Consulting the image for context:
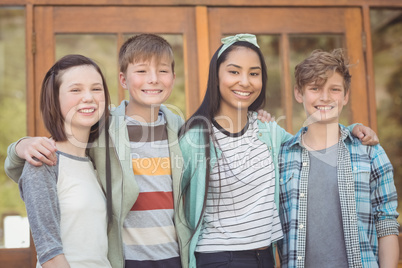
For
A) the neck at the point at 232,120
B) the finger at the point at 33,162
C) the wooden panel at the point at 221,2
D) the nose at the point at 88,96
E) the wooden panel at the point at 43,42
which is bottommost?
the finger at the point at 33,162

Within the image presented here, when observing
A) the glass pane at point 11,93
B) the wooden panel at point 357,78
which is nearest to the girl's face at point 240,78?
the wooden panel at point 357,78

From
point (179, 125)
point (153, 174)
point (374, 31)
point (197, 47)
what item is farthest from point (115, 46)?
point (374, 31)

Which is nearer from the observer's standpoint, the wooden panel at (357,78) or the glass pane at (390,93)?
the wooden panel at (357,78)

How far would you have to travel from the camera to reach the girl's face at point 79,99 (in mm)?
1707

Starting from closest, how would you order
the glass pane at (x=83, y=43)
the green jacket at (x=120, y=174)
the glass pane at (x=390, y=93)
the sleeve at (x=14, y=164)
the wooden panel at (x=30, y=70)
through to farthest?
1. the sleeve at (x=14, y=164)
2. the green jacket at (x=120, y=174)
3. the wooden panel at (x=30, y=70)
4. the glass pane at (x=83, y=43)
5. the glass pane at (x=390, y=93)

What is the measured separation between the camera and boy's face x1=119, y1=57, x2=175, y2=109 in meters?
1.93

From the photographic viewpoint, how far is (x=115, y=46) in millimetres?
2844

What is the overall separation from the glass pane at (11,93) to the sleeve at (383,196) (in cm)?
380

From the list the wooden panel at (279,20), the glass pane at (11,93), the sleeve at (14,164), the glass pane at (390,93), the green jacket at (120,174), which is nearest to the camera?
the sleeve at (14,164)

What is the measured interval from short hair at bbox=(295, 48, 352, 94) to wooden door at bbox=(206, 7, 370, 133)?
29.7 inches

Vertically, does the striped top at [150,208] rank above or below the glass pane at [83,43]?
below

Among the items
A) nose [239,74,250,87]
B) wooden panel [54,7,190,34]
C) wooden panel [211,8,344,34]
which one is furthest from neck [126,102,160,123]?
wooden panel [211,8,344,34]

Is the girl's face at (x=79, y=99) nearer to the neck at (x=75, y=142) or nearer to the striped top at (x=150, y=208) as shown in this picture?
the neck at (x=75, y=142)

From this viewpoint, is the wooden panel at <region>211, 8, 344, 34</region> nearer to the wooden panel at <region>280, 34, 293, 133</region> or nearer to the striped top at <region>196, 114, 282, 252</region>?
the wooden panel at <region>280, 34, 293, 133</region>
